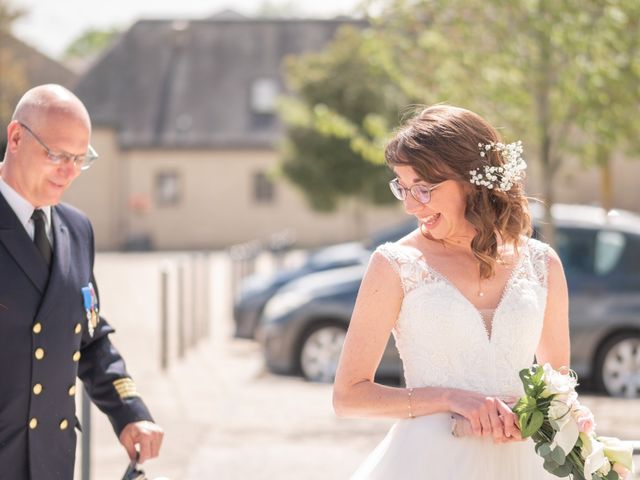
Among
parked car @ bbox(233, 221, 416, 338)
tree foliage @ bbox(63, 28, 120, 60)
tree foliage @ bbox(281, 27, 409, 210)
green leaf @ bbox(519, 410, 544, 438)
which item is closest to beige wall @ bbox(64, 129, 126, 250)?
tree foliage @ bbox(281, 27, 409, 210)

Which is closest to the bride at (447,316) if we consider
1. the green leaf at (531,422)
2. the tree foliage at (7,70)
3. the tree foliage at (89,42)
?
the green leaf at (531,422)

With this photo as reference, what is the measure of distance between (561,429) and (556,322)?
0.44 meters

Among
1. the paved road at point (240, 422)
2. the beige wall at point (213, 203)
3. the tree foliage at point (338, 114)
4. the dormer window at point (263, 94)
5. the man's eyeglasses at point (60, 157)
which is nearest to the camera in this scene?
the man's eyeglasses at point (60, 157)

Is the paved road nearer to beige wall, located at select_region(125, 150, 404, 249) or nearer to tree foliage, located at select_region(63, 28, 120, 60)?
beige wall, located at select_region(125, 150, 404, 249)

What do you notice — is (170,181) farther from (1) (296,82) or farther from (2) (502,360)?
(2) (502,360)

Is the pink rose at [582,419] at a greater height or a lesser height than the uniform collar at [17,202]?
lesser

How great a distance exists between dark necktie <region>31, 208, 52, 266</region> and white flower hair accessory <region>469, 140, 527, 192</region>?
4.01 feet

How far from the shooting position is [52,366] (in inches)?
139

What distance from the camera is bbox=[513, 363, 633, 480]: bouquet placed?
3.21 m

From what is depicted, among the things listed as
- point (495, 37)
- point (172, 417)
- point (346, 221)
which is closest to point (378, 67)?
point (495, 37)

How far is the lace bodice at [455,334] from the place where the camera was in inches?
134

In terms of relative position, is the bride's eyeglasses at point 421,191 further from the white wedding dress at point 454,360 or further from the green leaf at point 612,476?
the green leaf at point 612,476

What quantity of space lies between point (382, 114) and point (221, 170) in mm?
21092

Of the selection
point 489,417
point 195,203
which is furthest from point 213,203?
point 489,417
